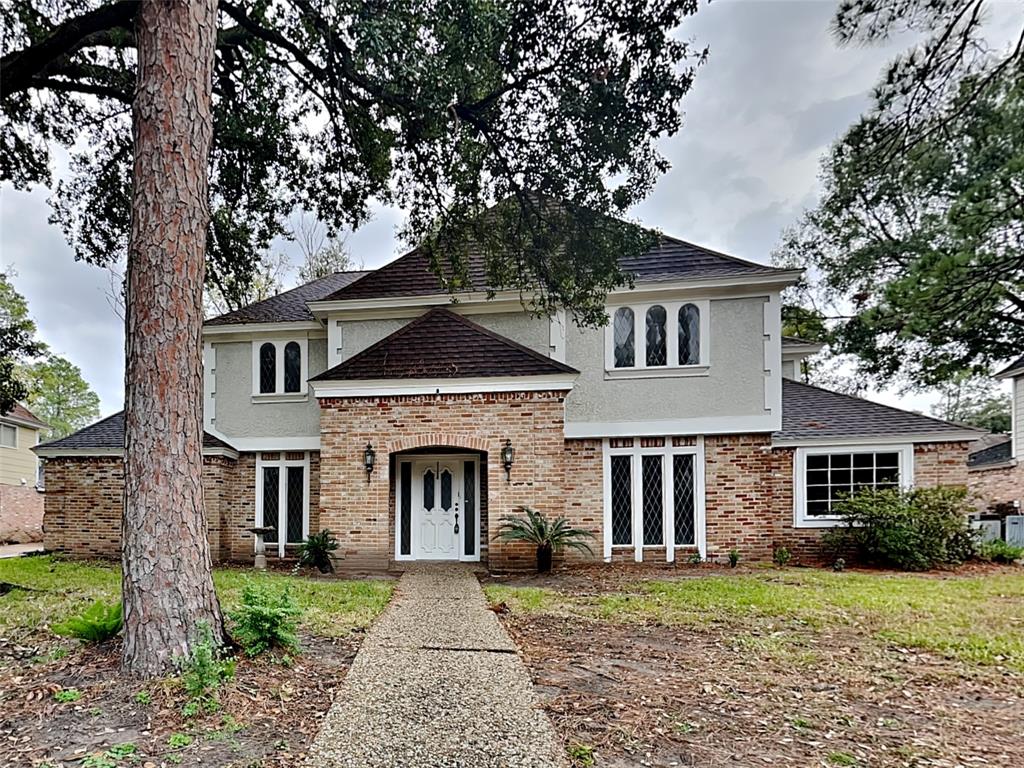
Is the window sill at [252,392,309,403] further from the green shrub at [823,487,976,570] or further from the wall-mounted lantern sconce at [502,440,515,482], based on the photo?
the green shrub at [823,487,976,570]

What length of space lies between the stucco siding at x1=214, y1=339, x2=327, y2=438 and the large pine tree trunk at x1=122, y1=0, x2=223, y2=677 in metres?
8.28

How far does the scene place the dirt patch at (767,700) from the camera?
11.1ft

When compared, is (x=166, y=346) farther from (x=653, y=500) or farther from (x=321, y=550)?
(x=653, y=500)

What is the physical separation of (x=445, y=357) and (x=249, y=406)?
5130mm

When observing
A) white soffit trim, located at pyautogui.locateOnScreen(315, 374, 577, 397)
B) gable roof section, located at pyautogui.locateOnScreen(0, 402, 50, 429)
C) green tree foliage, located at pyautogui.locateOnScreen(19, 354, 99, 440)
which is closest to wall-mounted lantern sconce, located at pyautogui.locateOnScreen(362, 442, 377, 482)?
white soffit trim, located at pyautogui.locateOnScreen(315, 374, 577, 397)

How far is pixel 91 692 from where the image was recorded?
387cm

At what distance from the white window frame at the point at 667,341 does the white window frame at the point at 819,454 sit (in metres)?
2.93

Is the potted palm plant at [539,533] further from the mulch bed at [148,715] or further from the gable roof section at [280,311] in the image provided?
the gable roof section at [280,311]

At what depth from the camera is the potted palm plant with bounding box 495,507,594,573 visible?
9.75 m

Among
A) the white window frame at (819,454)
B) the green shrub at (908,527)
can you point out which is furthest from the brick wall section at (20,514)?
the green shrub at (908,527)

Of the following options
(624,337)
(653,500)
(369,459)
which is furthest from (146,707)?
(624,337)

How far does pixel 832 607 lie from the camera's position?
23.8ft

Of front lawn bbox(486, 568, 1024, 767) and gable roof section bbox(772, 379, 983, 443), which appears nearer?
front lawn bbox(486, 568, 1024, 767)

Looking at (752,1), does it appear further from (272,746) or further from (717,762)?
(272,746)
